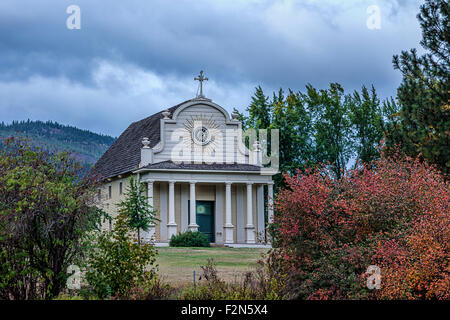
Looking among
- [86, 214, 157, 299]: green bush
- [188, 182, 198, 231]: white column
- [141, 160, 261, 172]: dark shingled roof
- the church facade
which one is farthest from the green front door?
[86, 214, 157, 299]: green bush

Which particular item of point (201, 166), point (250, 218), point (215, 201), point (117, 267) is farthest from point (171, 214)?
point (117, 267)

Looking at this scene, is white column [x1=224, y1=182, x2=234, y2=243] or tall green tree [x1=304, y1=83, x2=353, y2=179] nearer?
white column [x1=224, y1=182, x2=234, y2=243]

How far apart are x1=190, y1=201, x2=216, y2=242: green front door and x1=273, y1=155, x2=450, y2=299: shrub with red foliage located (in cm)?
1935

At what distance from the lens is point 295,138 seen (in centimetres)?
4444

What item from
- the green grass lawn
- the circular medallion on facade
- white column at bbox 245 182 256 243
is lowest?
the green grass lawn

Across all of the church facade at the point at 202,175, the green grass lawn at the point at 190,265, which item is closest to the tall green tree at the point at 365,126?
the church facade at the point at 202,175

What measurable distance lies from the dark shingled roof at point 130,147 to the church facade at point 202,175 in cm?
26

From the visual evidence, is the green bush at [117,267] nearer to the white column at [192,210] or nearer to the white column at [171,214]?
the white column at [192,210]

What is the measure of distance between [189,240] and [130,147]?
37.9ft

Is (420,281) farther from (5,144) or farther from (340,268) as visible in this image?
(5,144)

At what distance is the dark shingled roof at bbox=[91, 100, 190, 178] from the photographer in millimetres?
37000

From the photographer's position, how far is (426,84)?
25.5m

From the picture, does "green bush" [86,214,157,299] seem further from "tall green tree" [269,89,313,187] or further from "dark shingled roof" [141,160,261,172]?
"tall green tree" [269,89,313,187]

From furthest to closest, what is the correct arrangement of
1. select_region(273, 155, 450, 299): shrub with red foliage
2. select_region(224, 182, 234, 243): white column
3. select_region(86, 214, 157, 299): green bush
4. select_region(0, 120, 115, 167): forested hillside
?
select_region(0, 120, 115, 167): forested hillside < select_region(224, 182, 234, 243): white column < select_region(86, 214, 157, 299): green bush < select_region(273, 155, 450, 299): shrub with red foliage
